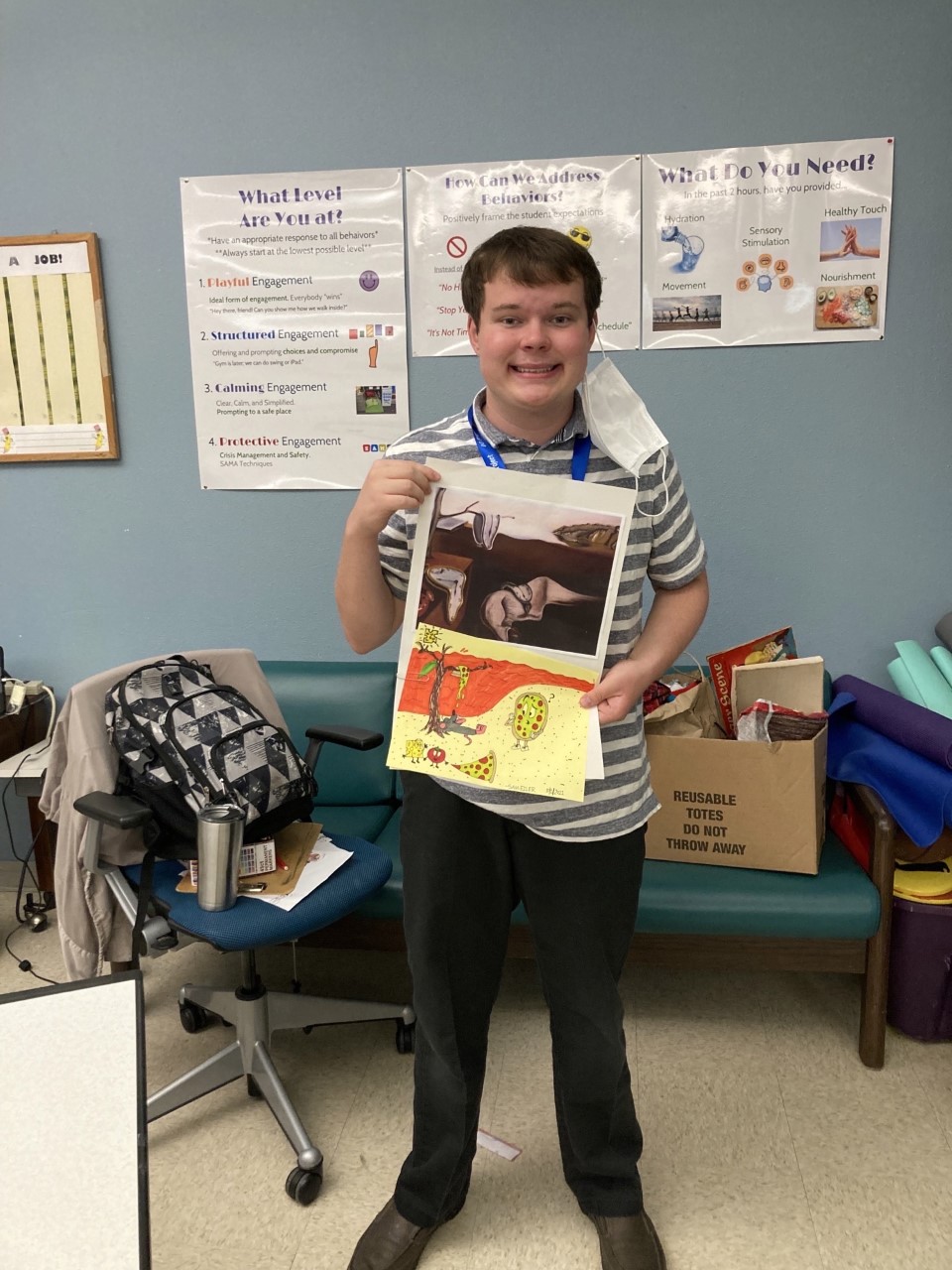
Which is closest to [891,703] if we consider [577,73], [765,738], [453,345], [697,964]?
[765,738]

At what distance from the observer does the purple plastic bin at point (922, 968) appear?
1959 millimetres

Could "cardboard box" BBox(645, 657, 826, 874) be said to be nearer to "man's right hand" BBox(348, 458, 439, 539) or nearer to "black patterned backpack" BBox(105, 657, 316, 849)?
"black patterned backpack" BBox(105, 657, 316, 849)

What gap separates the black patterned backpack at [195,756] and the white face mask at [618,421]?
40.4 inches

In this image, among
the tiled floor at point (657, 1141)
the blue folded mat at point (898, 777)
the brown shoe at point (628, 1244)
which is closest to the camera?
the brown shoe at point (628, 1244)

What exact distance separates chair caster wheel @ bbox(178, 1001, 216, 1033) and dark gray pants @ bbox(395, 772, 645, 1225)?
81cm

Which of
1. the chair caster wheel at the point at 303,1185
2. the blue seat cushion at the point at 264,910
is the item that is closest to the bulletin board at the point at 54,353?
the blue seat cushion at the point at 264,910

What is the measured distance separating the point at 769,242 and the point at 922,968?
178 centimetres

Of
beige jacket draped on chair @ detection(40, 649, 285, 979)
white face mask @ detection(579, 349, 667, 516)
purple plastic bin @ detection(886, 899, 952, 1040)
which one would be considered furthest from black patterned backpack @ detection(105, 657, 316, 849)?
purple plastic bin @ detection(886, 899, 952, 1040)

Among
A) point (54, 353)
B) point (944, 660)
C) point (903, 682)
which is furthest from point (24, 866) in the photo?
point (944, 660)

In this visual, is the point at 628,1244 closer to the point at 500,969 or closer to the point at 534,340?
the point at 500,969

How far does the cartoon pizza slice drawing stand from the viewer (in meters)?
1.19

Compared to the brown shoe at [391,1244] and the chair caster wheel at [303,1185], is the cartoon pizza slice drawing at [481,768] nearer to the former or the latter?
the brown shoe at [391,1244]

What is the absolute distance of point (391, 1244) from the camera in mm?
1447

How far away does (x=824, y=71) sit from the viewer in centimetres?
222
